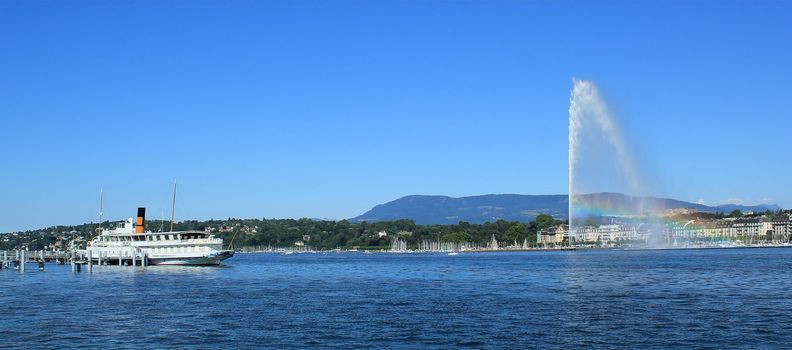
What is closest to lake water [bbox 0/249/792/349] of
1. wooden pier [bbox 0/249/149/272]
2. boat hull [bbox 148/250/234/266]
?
wooden pier [bbox 0/249/149/272]

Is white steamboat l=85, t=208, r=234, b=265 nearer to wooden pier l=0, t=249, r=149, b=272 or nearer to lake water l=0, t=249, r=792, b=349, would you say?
wooden pier l=0, t=249, r=149, b=272

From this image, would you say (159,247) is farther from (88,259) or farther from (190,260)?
(88,259)

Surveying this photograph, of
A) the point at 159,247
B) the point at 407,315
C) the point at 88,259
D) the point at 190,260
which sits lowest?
the point at 407,315

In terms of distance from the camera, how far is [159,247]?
99500mm

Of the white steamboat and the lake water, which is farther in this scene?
the white steamboat

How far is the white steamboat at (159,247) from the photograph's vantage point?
98125 mm

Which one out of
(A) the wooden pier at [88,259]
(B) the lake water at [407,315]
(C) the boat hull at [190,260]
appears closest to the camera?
(B) the lake water at [407,315]

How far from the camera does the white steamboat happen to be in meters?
98.1

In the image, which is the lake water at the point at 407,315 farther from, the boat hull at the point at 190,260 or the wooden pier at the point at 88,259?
the boat hull at the point at 190,260

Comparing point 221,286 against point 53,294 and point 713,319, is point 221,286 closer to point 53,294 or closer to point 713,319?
point 53,294

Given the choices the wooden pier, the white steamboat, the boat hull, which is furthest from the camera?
the white steamboat

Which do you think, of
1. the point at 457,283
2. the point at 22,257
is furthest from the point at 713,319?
the point at 22,257

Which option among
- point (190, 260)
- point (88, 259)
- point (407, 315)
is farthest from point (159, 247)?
point (407, 315)

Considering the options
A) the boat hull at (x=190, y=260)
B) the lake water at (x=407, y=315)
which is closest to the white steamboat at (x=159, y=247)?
the boat hull at (x=190, y=260)
